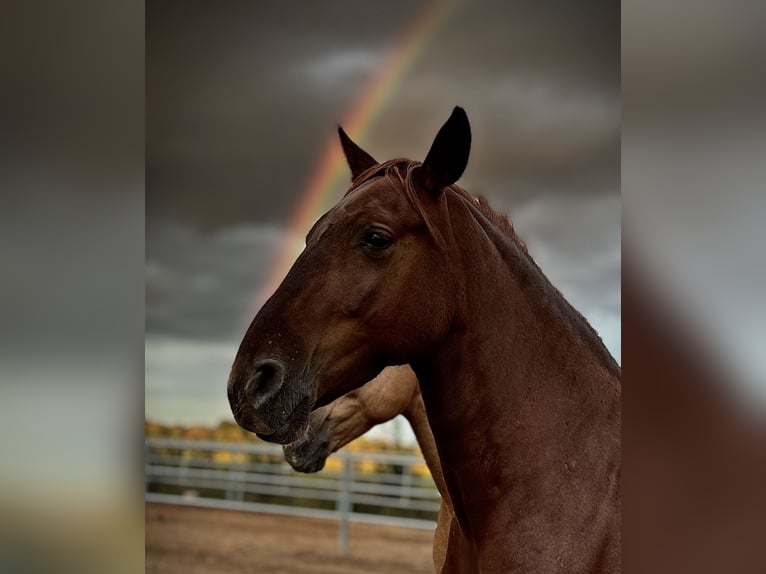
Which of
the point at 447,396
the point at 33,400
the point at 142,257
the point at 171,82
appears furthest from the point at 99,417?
the point at 171,82

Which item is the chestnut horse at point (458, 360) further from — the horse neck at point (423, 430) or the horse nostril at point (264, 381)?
the horse neck at point (423, 430)

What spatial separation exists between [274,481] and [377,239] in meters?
5.02

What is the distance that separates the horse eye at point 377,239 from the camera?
43.4 inches

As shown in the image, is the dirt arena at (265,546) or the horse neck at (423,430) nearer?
the horse neck at (423,430)

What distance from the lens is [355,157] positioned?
54.5 inches

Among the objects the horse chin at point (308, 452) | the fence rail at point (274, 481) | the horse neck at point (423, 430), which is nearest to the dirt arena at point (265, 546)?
the fence rail at point (274, 481)

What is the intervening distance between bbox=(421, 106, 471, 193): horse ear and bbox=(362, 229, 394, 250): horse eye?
0.12m

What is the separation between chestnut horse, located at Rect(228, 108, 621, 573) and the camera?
1087mm

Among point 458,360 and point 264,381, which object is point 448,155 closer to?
point 458,360

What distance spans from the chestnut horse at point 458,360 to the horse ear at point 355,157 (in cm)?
17

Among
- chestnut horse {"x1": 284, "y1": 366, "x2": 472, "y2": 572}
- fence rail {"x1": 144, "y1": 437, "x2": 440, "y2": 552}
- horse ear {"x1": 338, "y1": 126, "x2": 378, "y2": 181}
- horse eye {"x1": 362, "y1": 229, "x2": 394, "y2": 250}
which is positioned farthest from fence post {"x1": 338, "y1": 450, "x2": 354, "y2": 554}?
horse eye {"x1": 362, "y1": 229, "x2": 394, "y2": 250}

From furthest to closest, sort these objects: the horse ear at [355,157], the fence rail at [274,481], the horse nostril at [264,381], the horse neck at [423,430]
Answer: the fence rail at [274,481], the horse neck at [423,430], the horse ear at [355,157], the horse nostril at [264,381]

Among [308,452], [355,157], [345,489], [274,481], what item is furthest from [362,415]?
[274,481]

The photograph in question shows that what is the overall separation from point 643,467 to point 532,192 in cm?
299
